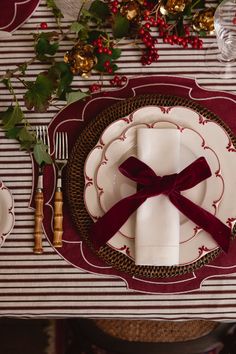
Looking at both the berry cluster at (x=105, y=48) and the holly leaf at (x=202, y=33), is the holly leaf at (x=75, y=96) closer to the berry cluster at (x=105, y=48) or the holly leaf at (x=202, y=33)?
the berry cluster at (x=105, y=48)

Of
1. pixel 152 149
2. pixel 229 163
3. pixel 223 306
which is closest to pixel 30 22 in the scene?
pixel 152 149

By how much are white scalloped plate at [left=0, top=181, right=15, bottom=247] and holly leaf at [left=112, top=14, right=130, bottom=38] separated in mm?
315

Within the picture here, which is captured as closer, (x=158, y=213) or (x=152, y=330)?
(x=158, y=213)

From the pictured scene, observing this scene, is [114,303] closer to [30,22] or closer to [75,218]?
[75,218]

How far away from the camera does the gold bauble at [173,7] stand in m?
0.80

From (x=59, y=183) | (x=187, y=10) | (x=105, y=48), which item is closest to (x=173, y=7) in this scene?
(x=187, y=10)

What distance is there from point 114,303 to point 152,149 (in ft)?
0.87

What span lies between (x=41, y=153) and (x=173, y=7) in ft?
1.05

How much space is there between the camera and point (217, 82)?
84cm

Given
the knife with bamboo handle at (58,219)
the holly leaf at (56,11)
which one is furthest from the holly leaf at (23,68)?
the knife with bamboo handle at (58,219)

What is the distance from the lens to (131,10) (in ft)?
2.63

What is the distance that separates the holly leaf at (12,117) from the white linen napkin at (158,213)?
194 mm

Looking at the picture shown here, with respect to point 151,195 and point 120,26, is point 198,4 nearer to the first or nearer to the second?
point 120,26

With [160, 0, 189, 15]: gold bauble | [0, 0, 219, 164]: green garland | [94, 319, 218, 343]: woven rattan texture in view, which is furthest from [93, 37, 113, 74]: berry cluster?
[94, 319, 218, 343]: woven rattan texture
